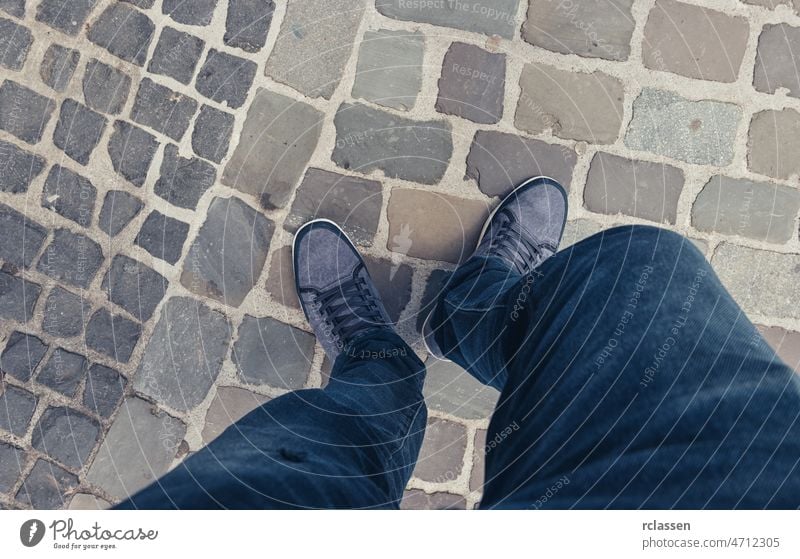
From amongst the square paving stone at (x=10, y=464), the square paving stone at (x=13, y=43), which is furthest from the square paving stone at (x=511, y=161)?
the square paving stone at (x=10, y=464)

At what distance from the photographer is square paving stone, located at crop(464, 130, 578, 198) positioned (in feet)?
5.67

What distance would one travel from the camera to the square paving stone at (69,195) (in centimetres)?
169

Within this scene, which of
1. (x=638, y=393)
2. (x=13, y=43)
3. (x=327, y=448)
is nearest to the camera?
(x=638, y=393)

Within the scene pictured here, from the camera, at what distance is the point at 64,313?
5.59 feet

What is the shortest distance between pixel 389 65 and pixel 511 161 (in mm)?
479

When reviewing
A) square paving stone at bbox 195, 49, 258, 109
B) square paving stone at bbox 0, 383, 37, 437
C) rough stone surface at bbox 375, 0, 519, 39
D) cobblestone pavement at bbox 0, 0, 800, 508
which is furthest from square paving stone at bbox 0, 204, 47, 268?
rough stone surface at bbox 375, 0, 519, 39

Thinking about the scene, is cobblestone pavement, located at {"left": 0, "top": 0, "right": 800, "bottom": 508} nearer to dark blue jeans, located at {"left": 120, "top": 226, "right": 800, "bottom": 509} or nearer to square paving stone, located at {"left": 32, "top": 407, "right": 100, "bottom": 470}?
square paving stone, located at {"left": 32, "top": 407, "right": 100, "bottom": 470}

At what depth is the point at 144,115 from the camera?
1694mm

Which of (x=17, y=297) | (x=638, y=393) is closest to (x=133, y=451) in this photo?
(x=17, y=297)

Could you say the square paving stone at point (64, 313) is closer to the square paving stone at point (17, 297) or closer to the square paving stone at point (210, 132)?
the square paving stone at point (17, 297)

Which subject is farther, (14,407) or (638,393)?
(14,407)

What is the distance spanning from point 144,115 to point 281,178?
45cm

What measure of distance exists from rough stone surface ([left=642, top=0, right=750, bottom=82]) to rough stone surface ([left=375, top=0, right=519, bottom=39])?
17.1 inches

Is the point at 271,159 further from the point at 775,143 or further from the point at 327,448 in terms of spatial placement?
the point at 775,143
